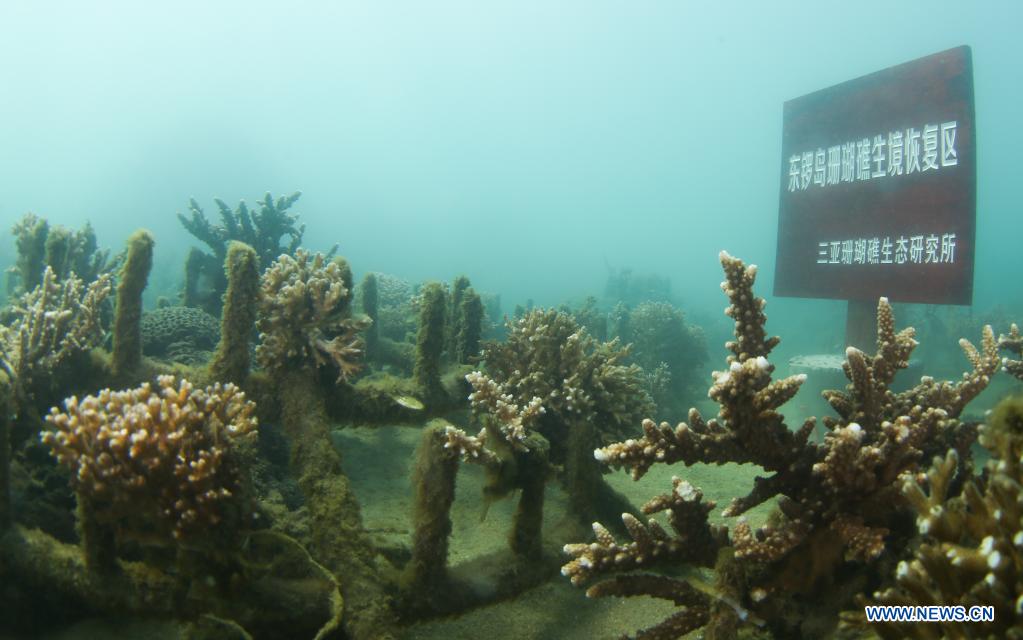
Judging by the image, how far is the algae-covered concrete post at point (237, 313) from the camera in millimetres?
4352

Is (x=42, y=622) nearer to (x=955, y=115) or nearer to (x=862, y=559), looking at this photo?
(x=862, y=559)

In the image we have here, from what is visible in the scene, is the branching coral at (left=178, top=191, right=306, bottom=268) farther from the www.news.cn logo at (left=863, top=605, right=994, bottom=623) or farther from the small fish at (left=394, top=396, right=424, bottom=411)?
the www.news.cn logo at (left=863, top=605, right=994, bottom=623)

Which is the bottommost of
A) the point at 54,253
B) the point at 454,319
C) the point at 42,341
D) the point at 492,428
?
the point at 492,428

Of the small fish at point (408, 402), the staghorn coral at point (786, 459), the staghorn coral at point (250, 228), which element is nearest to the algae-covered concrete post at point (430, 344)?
the small fish at point (408, 402)

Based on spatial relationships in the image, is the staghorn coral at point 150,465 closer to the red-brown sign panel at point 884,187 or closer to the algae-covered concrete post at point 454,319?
the algae-covered concrete post at point 454,319

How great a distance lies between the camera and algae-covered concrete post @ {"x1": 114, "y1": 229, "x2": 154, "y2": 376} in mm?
4391

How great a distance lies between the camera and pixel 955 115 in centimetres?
712

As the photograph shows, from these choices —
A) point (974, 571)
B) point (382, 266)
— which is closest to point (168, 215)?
point (382, 266)

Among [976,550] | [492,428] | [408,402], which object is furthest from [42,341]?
[976,550]

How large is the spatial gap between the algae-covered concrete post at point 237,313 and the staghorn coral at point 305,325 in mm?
207

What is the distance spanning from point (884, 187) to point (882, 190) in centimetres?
5

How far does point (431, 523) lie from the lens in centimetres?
336

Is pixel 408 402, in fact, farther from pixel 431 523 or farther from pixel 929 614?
pixel 929 614

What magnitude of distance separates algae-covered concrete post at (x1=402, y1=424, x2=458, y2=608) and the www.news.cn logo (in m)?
2.26
